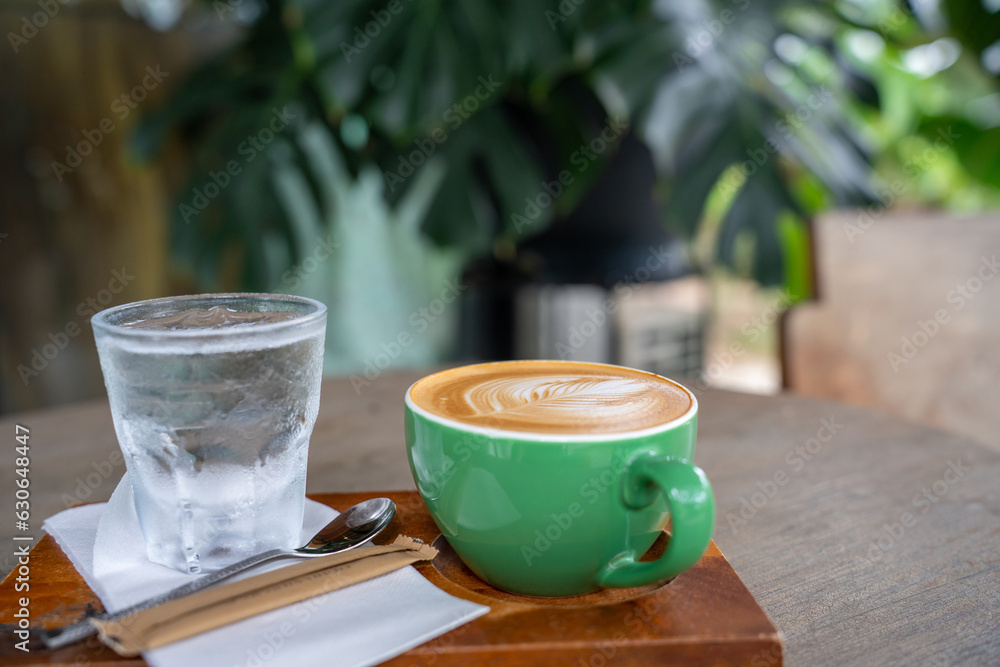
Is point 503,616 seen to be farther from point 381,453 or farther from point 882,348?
point 882,348

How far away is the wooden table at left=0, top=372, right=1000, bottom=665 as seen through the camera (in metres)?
0.39

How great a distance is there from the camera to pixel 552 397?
40 centimetres

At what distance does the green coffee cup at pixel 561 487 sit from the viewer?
340mm

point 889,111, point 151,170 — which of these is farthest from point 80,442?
point 889,111

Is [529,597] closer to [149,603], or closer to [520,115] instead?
[149,603]

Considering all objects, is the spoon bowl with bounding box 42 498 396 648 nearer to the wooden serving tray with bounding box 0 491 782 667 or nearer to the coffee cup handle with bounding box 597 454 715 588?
the wooden serving tray with bounding box 0 491 782 667

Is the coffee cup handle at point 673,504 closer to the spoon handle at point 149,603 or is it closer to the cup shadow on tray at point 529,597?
the cup shadow on tray at point 529,597

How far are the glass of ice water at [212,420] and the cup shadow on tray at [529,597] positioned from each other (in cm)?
9

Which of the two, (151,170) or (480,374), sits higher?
(151,170)

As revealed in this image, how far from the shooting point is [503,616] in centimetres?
34

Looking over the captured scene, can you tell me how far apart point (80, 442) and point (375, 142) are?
0.87 meters

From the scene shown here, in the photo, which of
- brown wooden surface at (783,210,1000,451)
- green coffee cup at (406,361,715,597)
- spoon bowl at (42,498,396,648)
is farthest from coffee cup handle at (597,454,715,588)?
brown wooden surface at (783,210,1000,451)

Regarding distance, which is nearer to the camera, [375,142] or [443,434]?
[443,434]

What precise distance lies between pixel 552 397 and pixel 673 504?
4.0 inches
